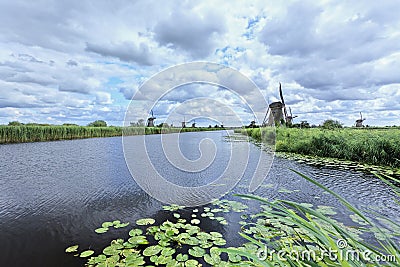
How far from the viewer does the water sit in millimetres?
2600

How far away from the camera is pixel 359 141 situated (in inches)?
318

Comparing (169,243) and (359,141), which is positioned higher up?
(359,141)

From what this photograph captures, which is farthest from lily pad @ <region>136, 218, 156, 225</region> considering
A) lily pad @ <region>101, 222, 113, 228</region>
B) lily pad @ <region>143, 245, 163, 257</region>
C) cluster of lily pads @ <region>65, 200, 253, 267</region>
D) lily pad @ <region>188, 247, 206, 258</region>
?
lily pad @ <region>188, 247, 206, 258</region>

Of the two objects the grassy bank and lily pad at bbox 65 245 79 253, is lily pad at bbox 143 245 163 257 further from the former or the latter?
the grassy bank

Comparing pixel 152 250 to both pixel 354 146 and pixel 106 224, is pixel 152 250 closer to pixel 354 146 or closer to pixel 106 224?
pixel 106 224

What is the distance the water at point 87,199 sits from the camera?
2.60 meters

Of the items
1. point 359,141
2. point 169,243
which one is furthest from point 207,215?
point 359,141

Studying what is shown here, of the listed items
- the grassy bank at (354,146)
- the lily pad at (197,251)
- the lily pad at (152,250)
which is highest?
the grassy bank at (354,146)

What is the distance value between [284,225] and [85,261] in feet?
7.85

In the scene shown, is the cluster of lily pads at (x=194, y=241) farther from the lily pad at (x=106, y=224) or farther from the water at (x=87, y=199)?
the water at (x=87, y=199)

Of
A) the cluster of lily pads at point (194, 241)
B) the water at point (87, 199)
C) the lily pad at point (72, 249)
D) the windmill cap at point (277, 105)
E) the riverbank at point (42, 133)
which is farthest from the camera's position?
the windmill cap at point (277, 105)

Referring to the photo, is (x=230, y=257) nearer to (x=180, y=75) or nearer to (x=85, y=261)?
(x=85, y=261)

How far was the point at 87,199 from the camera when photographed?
13.4 feet

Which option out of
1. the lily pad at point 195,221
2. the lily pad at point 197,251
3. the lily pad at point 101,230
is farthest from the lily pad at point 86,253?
the lily pad at point 195,221
